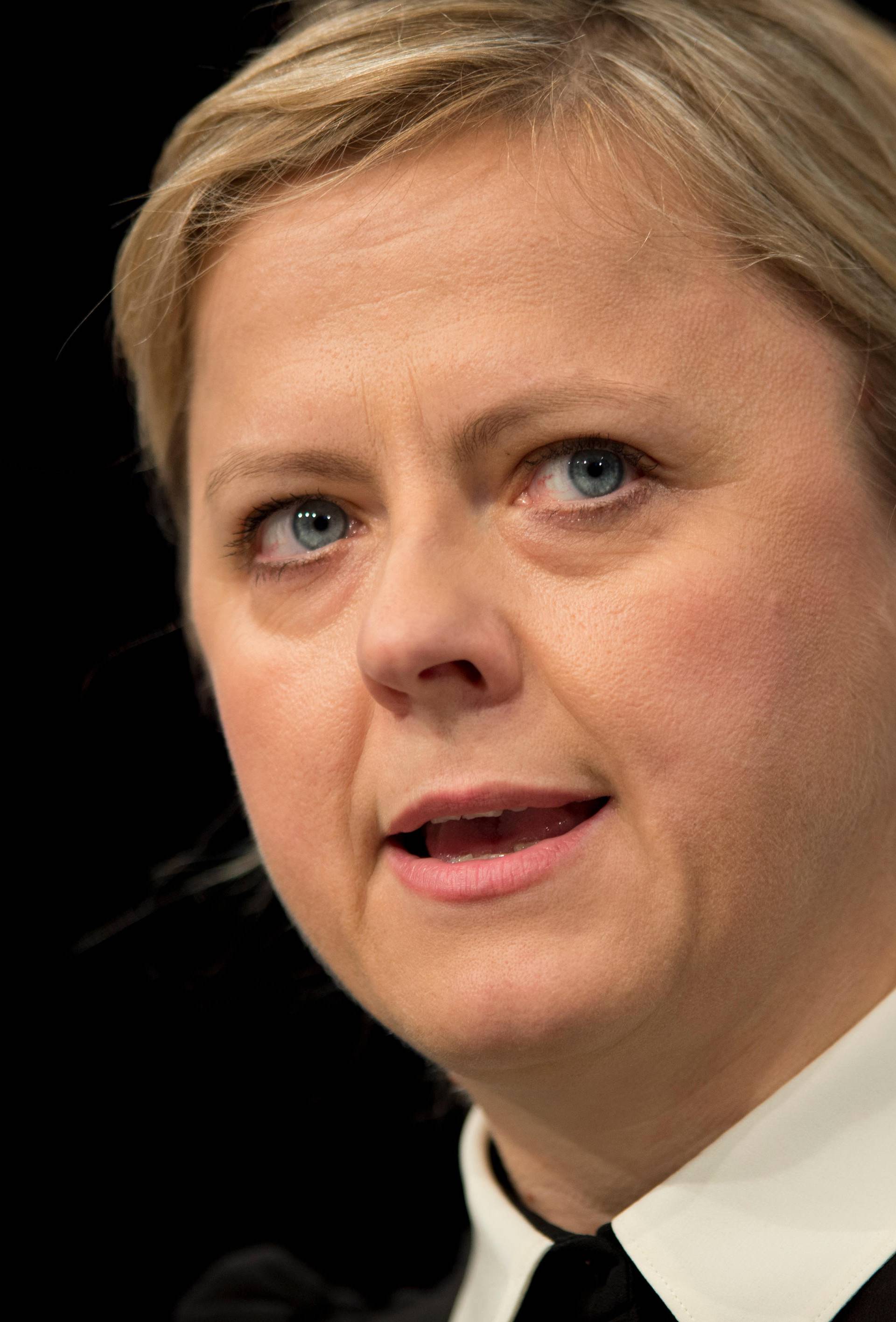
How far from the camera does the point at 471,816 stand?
111cm

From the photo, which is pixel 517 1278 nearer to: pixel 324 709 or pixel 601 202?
pixel 324 709

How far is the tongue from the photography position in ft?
3.67

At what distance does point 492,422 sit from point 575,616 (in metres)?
0.16

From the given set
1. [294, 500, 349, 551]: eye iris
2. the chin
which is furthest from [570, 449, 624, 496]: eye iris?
the chin

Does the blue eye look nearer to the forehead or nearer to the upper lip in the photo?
the forehead

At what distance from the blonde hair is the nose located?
1.08 feet

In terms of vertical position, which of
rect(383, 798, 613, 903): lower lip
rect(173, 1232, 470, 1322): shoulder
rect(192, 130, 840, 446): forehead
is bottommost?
rect(173, 1232, 470, 1322): shoulder

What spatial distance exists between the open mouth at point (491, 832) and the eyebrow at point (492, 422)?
0.89 feet

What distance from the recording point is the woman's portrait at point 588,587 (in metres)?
1.08

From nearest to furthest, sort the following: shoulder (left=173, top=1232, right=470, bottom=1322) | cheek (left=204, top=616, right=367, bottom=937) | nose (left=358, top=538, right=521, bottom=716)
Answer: nose (left=358, top=538, right=521, bottom=716) < cheek (left=204, top=616, right=367, bottom=937) < shoulder (left=173, top=1232, right=470, bottom=1322)

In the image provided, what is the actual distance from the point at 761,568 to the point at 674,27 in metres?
0.48

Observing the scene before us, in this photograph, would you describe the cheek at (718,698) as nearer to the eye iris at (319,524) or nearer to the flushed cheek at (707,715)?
the flushed cheek at (707,715)

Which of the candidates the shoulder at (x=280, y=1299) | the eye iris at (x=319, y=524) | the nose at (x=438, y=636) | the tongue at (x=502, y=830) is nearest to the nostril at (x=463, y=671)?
the nose at (x=438, y=636)

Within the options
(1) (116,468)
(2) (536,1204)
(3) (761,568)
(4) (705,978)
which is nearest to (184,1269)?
(2) (536,1204)
